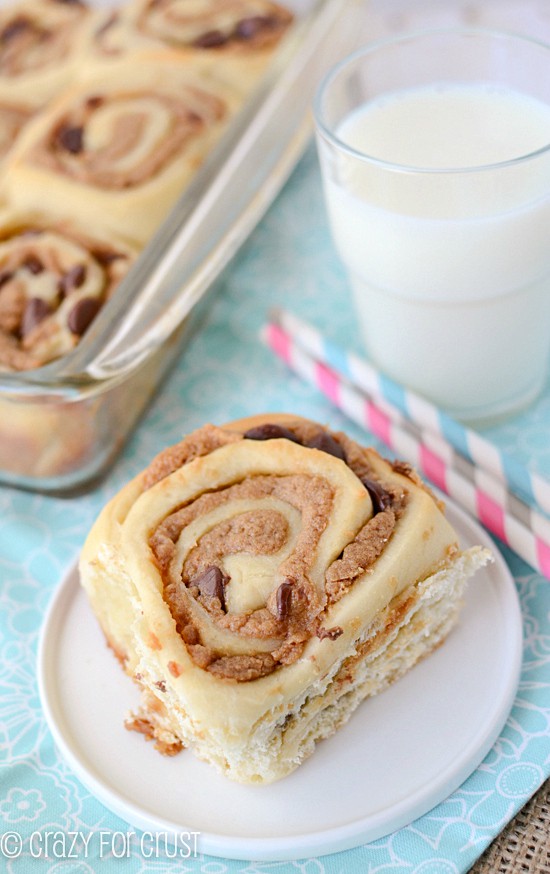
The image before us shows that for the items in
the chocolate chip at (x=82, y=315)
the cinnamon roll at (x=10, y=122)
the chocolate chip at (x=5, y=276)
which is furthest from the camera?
the cinnamon roll at (x=10, y=122)

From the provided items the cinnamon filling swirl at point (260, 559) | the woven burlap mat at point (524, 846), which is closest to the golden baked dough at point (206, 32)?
the cinnamon filling swirl at point (260, 559)

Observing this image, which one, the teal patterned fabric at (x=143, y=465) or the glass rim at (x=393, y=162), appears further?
the glass rim at (x=393, y=162)

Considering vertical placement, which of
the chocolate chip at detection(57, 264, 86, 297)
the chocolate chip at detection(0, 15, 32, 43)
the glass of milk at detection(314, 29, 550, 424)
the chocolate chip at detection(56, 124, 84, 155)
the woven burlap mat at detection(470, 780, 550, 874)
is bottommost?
the chocolate chip at detection(0, 15, 32, 43)

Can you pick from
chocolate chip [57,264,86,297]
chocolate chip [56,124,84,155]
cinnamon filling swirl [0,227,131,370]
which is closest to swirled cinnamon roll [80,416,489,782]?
cinnamon filling swirl [0,227,131,370]

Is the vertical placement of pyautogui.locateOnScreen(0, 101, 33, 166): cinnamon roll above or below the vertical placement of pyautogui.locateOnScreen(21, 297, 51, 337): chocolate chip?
below

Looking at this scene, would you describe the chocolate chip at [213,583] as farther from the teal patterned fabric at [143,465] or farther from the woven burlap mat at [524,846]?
the woven burlap mat at [524,846]

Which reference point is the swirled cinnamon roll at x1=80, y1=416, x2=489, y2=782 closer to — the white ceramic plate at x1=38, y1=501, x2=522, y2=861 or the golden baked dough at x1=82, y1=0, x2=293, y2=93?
the white ceramic plate at x1=38, y1=501, x2=522, y2=861

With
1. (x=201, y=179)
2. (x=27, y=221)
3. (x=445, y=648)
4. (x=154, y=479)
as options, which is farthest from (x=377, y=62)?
(x=445, y=648)

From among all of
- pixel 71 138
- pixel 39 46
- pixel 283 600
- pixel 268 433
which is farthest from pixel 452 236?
pixel 39 46
